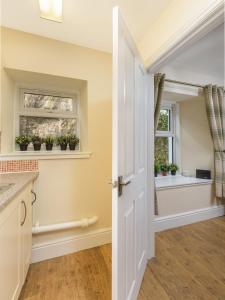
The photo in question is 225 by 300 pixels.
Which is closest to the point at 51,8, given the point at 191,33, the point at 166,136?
the point at 191,33

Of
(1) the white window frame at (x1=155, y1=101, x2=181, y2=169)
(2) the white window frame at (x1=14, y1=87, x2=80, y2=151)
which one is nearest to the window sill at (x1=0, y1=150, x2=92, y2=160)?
(2) the white window frame at (x1=14, y1=87, x2=80, y2=151)

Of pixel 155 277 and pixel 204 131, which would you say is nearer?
pixel 155 277

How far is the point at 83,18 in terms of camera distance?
1.59 meters

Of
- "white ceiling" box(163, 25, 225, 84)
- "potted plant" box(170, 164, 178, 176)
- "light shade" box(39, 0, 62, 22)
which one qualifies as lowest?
"potted plant" box(170, 164, 178, 176)

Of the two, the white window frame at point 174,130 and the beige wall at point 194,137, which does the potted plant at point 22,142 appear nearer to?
the white window frame at point 174,130

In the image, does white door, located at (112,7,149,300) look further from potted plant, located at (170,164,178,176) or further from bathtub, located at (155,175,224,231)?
potted plant, located at (170,164,178,176)

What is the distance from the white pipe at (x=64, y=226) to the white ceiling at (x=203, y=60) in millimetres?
2279

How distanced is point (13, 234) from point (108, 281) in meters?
0.94

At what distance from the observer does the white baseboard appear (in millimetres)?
2438

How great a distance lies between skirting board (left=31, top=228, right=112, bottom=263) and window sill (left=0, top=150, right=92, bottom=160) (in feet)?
2.98

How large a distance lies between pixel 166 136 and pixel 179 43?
2.09m

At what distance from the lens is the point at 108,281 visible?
150cm

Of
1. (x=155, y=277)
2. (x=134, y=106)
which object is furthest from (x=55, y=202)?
(x=134, y=106)

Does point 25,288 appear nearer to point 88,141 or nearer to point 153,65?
point 88,141
